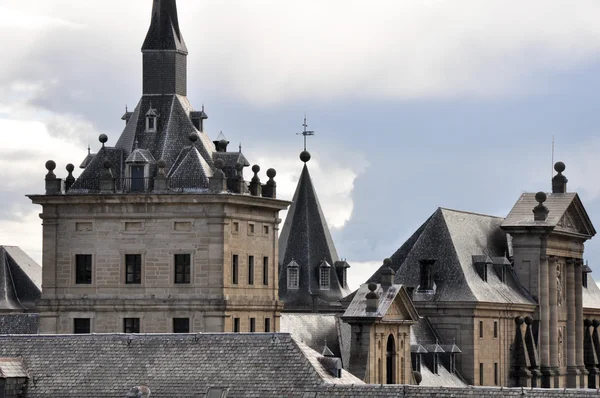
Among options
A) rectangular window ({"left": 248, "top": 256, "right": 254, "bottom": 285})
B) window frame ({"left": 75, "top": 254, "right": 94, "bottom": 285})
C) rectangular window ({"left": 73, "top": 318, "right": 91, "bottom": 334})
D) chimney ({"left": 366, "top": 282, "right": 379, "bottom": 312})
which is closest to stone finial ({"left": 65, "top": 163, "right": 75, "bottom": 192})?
window frame ({"left": 75, "top": 254, "right": 94, "bottom": 285})

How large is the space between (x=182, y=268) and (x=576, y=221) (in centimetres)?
5251

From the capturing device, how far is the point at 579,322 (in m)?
168

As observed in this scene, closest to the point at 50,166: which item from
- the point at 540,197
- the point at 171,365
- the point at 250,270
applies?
the point at 250,270

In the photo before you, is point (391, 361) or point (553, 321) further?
point (553, 321)

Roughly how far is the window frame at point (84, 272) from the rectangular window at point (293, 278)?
107 ft

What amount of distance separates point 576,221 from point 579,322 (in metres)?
8.28

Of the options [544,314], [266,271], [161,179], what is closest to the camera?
[161,179]

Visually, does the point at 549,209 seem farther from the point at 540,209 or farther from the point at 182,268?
the point at 182,268

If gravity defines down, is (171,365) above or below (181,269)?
below

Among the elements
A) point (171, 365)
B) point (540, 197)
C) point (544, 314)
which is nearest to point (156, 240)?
point (171, 365)

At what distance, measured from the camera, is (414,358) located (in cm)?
13725

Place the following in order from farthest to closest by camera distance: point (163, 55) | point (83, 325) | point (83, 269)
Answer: point (163, 55)
point (83, 269)
point (83, 325)

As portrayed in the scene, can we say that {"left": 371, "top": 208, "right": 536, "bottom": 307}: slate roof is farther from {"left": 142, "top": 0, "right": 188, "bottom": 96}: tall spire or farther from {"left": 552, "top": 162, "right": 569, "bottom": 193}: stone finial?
{"left": 142, "top": 0, "right": 188, "bottom": 96}: tall spire

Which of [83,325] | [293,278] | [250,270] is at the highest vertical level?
[293,278]
